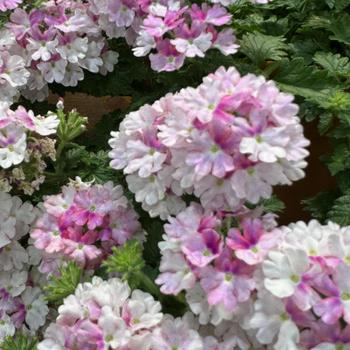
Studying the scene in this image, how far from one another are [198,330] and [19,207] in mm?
404

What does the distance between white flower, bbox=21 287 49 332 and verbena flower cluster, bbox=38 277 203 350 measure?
0.21 meters

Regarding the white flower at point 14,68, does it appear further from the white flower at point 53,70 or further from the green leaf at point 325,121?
the green leaf at point 325,121

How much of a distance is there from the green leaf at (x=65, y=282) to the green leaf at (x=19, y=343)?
87 mm

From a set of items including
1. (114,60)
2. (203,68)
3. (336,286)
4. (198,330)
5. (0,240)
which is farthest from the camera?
(114,60)

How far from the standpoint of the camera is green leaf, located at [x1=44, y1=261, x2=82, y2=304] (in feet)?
3.48

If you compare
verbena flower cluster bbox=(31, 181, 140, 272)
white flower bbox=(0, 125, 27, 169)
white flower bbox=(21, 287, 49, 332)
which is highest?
white flower bbox=(0, 125, 27, 169)

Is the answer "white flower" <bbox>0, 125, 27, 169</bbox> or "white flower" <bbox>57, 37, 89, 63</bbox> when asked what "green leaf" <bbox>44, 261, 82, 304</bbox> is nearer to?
"white flower" <bbox>0, 125, 27, 169</bbox>

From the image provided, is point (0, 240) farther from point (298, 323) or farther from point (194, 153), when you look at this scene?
point (298, 323)

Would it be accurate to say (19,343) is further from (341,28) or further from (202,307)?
(341,28)

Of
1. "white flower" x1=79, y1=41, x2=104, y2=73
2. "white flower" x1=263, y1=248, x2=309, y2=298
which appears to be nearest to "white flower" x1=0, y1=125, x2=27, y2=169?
"white flower" x1=79, y1=41, x2=104, y2=73

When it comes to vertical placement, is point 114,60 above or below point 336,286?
below

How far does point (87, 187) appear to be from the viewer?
1226 millimetres

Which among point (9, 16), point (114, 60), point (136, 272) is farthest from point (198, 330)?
point (9, 16)

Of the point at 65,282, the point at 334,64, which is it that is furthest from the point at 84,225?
the point at 334,64
